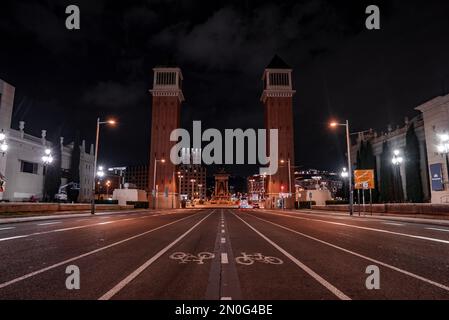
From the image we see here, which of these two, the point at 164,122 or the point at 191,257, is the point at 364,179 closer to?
the point at 191,257

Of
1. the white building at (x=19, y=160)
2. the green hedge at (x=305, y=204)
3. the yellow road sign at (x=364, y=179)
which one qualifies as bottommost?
the green hedge at (x=305, y=204)

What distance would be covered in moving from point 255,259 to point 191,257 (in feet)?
5.24

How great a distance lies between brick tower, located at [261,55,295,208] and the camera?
100500mm

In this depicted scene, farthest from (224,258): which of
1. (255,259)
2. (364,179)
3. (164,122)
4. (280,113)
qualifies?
(280,113)

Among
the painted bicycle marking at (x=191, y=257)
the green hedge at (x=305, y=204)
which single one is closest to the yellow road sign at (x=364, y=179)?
the painted bicycle marking at (x=191, y=257)

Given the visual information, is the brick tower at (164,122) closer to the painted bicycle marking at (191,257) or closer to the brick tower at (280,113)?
the brick tower at (280,113)

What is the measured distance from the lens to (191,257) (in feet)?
25.2

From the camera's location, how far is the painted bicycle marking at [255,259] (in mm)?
6934

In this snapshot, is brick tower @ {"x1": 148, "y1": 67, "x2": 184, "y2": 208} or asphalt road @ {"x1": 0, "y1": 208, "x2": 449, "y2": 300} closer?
asphalt road @ {"x1": 0, "y1": 208, "x2": 449, "y2": 300}

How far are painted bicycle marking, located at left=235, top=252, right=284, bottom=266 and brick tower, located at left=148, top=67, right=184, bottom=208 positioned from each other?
8672cm

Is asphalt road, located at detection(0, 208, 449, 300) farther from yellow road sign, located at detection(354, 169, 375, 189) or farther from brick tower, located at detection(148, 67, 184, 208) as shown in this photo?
brick tower, located at detection(148, 67, 184, 208)

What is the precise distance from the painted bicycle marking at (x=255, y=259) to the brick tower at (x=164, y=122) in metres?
86.7

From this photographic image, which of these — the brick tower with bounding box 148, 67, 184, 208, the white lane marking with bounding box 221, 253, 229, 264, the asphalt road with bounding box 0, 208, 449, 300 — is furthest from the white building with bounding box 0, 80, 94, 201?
the white lane marking with bounding box 221, 253, 229, 264
